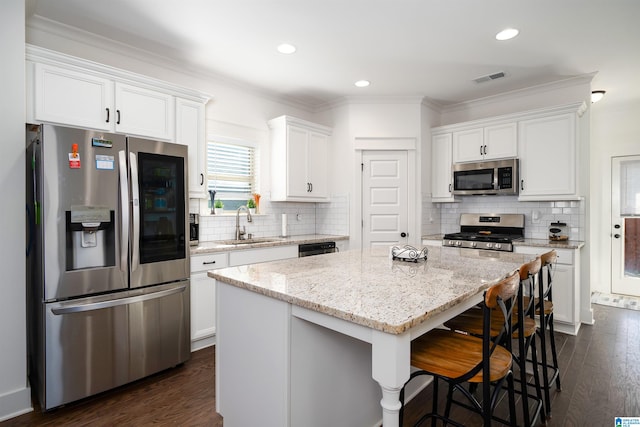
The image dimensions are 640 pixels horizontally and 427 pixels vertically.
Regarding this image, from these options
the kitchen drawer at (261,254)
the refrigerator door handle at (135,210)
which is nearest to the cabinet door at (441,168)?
the kitchen drawer at (261,254)

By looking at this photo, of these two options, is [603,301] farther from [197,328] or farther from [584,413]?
[197,328]

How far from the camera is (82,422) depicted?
6.85ft

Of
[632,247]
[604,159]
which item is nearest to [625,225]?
[632,247]

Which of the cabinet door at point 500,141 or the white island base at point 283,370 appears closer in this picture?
the white island base at point 283,370

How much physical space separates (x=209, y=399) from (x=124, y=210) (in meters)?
1.40

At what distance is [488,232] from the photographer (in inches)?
174

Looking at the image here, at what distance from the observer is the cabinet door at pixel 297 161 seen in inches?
167

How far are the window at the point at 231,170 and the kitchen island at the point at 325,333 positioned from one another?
2071 mm

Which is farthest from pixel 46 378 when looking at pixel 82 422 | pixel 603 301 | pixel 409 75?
pixel 603 301

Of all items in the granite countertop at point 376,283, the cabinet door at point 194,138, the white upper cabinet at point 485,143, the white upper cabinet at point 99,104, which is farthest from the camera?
the white upper cabinet at point 485,143

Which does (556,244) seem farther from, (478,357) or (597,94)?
(478,357)

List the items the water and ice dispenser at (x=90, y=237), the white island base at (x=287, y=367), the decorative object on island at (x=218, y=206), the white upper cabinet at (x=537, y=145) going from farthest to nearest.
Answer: the decorative object on island at (x=218, y=206), the white upper cabinet at (x=537, y=145), the water and ice dispenser at (x=90, y=237), the white island base at (x=287, y=367)

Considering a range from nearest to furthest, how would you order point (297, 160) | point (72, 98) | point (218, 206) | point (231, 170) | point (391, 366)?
point (391, 366), point (72, 98), point (218, 206), point (231, 170), point (297, 160)

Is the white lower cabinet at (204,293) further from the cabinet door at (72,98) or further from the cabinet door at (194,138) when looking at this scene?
the cabinet door at (72,98)
